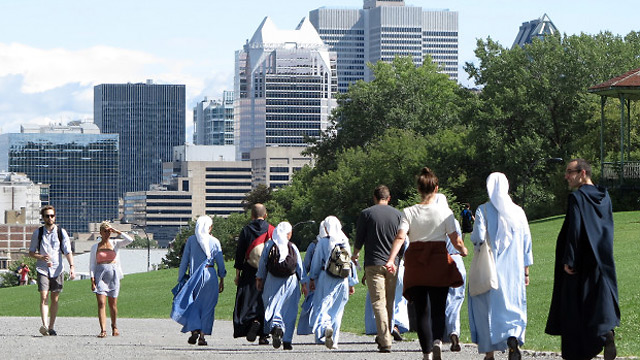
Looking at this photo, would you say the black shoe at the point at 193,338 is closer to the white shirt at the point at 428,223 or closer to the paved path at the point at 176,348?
the paved path at the point at 176,348

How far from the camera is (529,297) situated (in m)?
24.0

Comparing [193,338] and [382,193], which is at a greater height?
[382,193]

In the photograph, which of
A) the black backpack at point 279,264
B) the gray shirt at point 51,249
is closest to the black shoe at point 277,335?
the black backpack at point 279,264

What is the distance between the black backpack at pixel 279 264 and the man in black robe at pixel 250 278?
362 mm

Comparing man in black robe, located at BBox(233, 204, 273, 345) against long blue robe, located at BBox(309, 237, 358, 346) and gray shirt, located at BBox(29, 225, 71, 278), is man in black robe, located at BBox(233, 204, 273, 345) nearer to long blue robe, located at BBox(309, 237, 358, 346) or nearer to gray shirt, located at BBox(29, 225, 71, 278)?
long blue robe, located at BBox(309, 237, 358, 346)

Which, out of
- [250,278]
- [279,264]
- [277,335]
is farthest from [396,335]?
[250,278]

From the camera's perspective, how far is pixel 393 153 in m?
82.4

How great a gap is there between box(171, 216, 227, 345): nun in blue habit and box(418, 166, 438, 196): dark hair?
13.9ft

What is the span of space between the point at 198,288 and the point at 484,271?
5.12 meters

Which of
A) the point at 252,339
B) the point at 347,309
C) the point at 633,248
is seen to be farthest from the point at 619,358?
the point at 633,248

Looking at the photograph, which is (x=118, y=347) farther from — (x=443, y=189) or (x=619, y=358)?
(x=443, y=189)

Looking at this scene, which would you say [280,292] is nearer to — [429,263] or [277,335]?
[277,335]

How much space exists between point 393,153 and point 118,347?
66.6m

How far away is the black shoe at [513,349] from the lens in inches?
476
